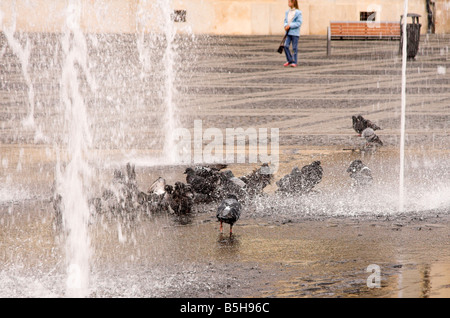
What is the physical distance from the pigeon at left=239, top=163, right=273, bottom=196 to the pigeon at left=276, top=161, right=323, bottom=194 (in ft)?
0.38

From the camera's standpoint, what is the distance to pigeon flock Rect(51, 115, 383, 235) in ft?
18.7

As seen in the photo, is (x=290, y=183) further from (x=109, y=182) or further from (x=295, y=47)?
(x=295, y=47)

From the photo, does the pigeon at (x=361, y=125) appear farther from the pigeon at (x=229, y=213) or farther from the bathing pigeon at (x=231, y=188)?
the pigeon at (x=229, y=213)

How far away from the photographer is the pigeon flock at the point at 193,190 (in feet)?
18.7

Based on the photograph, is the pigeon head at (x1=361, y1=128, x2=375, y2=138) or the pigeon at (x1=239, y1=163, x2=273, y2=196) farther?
the pigeon head at (x1=361, y1=128, x2=375, y2=138)

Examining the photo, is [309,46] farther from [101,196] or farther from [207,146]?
[101,196]

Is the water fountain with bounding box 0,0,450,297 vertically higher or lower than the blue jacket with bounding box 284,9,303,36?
lower

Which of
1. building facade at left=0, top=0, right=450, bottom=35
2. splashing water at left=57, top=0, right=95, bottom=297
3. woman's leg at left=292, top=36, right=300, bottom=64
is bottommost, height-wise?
splashing water at left=57, top=0, right=95, bottom=297

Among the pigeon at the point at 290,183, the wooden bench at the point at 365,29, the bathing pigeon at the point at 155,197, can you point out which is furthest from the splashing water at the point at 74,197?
the wooden bench at the point at 365,29

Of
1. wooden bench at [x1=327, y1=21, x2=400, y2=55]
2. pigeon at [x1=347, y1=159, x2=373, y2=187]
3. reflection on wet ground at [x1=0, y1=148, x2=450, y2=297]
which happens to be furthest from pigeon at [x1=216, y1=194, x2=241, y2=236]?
wooden bench at [x1=327, y1=21, x2=400, y2=55]

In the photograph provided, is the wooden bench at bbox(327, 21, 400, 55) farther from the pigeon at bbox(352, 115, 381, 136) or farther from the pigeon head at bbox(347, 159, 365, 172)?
the pigeon head at bbox(347, 159, 365, 172)

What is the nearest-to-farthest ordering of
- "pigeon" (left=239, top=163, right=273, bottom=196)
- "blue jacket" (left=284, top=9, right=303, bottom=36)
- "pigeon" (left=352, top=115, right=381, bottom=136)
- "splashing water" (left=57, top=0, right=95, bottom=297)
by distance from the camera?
"splashing water" (left=57, top=0, right=95, bottom=297)
"pigeon" (left=239, top=163, right=273, bottom=196)
"pigeon" (left=352, top=115, right=381, bottom=136)
"blue jacket" (left=284, top=9, right=303, bottom=36)

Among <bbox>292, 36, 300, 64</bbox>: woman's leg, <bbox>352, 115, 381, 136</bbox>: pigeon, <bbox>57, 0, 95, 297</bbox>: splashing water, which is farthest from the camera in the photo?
<bbox>292, 36, 300, 64</bbox>: woman's leg

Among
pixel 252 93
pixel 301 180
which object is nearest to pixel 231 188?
pixel 301 180
